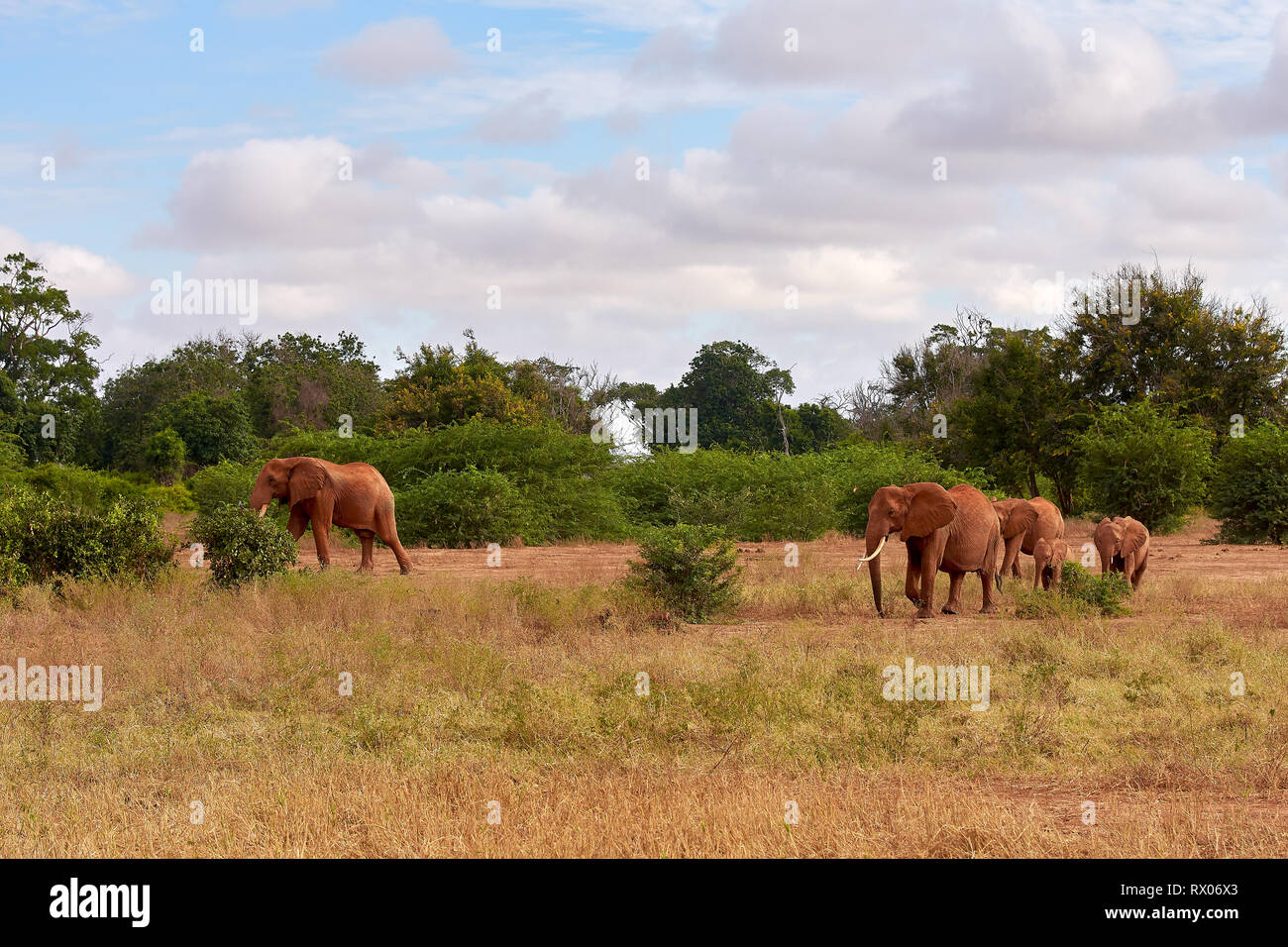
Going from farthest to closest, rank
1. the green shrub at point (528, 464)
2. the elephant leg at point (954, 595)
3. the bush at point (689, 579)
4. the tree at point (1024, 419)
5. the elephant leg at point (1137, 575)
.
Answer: the tree at point (1024, 419), the green shrub at point (528, 464), the elephant leg at point (1137, 575), the elephant leg at point (954, 595), the bush at point (689, 579)

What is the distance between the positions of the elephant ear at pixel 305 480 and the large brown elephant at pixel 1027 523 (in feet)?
32.7

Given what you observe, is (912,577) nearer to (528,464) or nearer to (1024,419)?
(528,464)

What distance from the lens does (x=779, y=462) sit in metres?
32.2

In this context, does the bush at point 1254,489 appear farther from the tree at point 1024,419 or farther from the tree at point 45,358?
the tree at point 45,358

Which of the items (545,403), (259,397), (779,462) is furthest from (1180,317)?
(259,397)

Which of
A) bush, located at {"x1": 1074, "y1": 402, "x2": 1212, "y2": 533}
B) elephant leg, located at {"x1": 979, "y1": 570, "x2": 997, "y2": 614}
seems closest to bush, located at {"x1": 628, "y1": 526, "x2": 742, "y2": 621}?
elephant leg, located at {"x1": 979, "y1": 570, "x2": 997, "y2": 614}

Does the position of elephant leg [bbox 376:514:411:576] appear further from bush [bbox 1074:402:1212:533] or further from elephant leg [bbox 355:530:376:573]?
bush [bbox 1074:402:1212:533]

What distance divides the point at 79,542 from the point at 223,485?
14371 millimetres

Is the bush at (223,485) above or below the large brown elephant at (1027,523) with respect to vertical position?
above

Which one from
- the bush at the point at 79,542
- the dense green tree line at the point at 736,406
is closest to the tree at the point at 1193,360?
the dense green tree line at the point at 736,406

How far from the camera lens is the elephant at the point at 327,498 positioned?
1936 cm

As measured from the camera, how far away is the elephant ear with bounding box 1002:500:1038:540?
16.8m

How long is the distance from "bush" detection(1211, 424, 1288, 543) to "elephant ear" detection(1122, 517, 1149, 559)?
38.9ft
